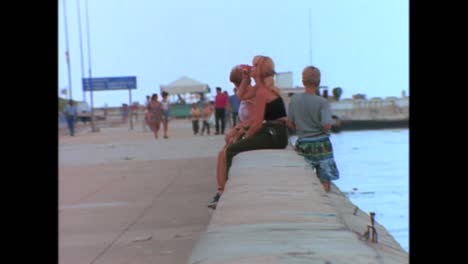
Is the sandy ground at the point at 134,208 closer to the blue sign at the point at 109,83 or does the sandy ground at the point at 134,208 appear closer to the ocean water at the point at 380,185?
the ocean water at the point at 380,185

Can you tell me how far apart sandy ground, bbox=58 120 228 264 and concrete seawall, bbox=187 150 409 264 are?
1887 millimetres

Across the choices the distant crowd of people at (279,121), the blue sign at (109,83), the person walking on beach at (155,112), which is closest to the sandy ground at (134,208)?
the distant crowd of people at (279,121)

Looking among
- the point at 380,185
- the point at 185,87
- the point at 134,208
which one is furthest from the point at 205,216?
the point at 185,87

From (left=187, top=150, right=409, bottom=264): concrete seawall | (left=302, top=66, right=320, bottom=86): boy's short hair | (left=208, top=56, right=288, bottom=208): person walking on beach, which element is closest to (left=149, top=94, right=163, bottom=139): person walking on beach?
(left=208, top=56, right=288, bottom=208): person walking on beach

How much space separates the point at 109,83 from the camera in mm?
46594

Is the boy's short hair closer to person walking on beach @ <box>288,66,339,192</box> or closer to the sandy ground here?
person walking on beach @ <box>288,66,339,192</box>

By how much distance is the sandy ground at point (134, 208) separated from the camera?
21.7 feet

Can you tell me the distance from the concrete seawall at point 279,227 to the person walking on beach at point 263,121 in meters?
2.35

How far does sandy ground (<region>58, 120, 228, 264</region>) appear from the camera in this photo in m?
6.61
